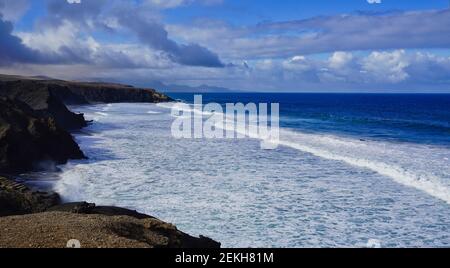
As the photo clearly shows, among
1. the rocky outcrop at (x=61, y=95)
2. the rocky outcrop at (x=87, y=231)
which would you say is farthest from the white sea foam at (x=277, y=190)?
the rocky outcrop at (x=61, y=95)

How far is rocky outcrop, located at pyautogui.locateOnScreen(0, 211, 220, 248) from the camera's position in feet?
29.0

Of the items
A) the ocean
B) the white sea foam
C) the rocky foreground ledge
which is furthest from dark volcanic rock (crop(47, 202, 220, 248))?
the white sea foam

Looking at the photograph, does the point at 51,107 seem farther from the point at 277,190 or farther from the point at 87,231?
the point at 87,231

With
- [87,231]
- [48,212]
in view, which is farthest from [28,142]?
[87,231]

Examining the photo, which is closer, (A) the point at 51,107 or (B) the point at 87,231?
(B) the point at 87,231

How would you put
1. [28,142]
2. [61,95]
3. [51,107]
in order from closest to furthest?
1. [28,142]
2. [51,107]
3. [61,95]

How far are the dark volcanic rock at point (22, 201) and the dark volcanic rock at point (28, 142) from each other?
6.37m

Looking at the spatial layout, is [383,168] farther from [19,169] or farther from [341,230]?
[19,169]

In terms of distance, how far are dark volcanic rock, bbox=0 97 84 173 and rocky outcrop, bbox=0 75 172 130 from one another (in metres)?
9.17

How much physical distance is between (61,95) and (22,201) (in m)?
75.1

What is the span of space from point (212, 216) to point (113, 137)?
21.8 metres

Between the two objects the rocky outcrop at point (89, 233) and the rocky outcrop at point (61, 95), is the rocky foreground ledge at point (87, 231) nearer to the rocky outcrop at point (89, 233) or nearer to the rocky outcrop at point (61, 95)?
the rocky outcrop at point (89, 233)

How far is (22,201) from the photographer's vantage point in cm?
1316

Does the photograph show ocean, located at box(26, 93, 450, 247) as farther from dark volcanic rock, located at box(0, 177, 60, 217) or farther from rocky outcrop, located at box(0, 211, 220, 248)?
rocky outcrop, located at box(0, 211, 220, 248)
